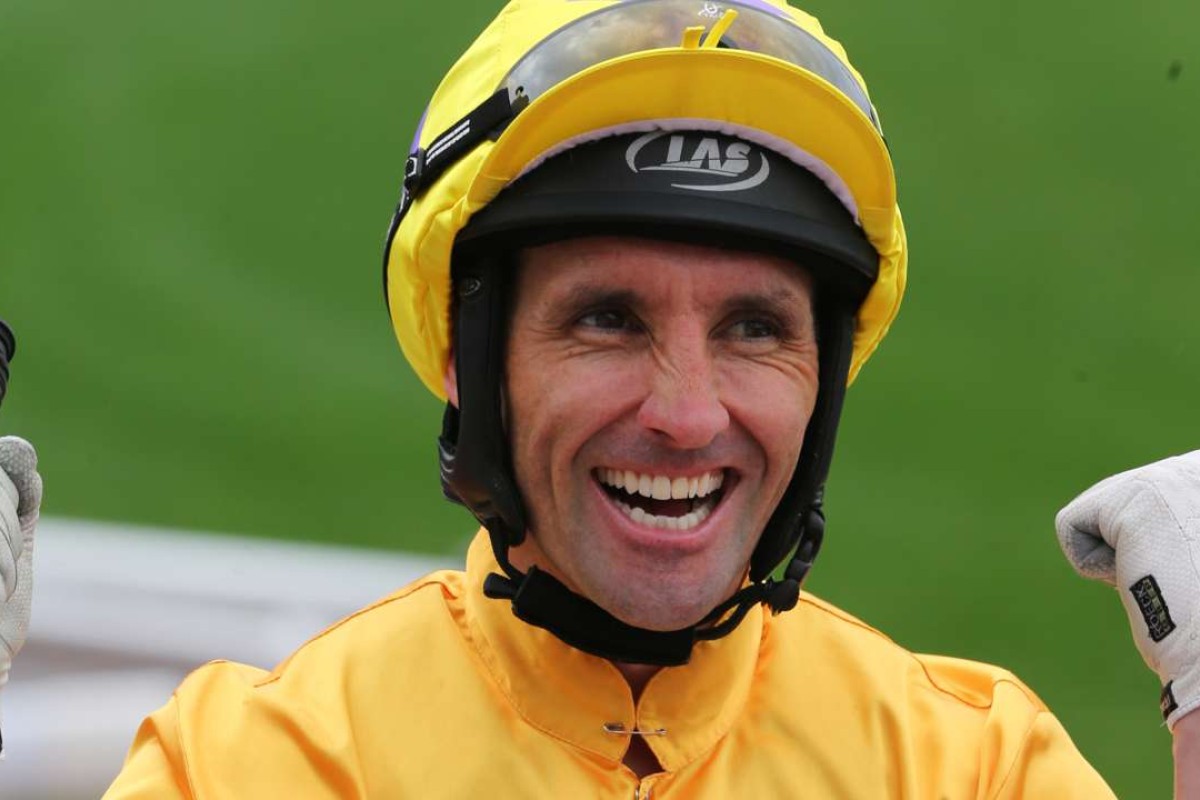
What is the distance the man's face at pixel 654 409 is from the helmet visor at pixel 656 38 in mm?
210

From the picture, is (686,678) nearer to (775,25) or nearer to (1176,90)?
(775,25)

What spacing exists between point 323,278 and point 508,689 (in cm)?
322

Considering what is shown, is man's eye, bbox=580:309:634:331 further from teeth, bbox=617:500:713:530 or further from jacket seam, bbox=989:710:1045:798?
jacket seam, bbox=989:710:1045:798

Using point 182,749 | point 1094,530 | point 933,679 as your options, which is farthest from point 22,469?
point 1094,530

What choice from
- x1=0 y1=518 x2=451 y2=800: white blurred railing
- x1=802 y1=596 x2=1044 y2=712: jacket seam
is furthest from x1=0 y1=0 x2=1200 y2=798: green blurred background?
x1=802 y1=596 x2=1044 y2=712: jacket seam

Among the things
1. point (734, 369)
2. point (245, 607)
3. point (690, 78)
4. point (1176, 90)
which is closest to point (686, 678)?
point (734, 369)

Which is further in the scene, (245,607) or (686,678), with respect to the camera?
(245,607)

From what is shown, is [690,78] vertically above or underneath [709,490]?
above

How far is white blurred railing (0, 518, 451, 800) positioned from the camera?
12.8 ft

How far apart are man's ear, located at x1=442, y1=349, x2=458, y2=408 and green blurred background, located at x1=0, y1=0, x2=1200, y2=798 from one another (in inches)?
102

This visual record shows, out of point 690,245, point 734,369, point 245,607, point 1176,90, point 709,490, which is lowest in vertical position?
point 245,607

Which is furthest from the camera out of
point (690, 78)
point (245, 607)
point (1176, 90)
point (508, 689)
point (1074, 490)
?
point (1176, 90)

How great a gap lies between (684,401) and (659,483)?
119mm

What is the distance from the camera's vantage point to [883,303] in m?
2.31
